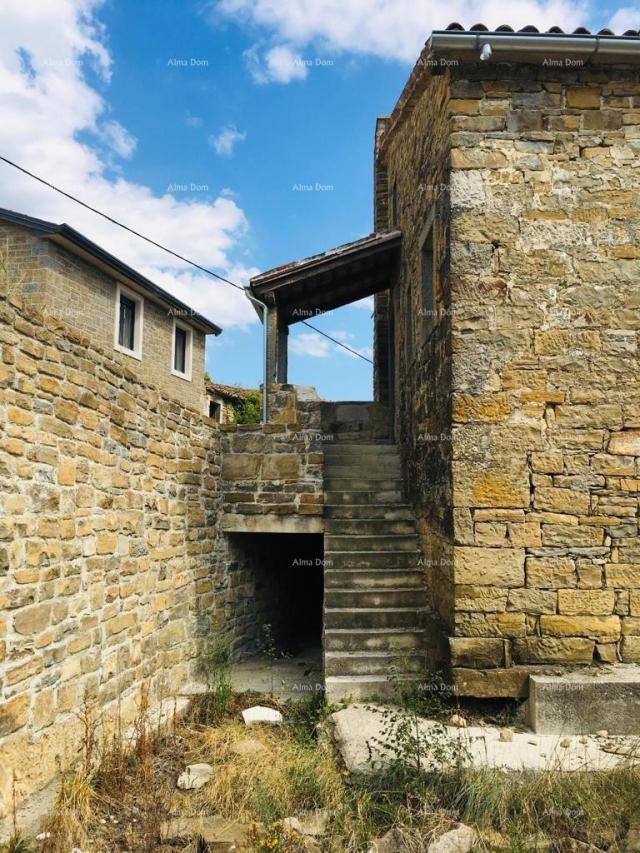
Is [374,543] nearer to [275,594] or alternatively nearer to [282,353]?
[275,594]

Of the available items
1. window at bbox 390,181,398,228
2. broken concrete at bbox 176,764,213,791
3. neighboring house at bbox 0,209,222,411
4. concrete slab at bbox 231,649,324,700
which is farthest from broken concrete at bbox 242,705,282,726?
window at bbox 390,181,398,228

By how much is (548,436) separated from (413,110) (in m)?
4.51

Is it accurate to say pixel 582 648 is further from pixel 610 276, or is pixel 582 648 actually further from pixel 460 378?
pixel 610 276

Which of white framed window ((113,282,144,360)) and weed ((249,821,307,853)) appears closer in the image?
weed ((249,821,307,853))

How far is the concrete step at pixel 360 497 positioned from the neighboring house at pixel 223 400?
36.4ft

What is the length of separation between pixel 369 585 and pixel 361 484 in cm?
170

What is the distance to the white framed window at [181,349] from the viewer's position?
15.7 metres

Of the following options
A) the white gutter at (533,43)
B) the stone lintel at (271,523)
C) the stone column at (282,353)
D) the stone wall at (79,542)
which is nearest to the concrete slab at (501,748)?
the stone wall at (79,542)

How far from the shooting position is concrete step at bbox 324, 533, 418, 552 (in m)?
6.74

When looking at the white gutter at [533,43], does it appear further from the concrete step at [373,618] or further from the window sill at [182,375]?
the window sill at [182,375]

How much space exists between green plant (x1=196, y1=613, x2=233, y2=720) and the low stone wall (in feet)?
3.79

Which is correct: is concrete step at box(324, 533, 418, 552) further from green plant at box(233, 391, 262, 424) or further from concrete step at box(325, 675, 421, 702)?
green plant at box(233, 391, 262, 424)

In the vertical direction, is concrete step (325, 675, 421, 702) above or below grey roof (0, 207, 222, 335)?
below

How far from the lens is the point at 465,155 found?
5145 millimetres
